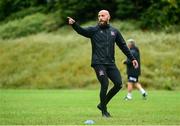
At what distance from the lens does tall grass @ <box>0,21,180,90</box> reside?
3728cm

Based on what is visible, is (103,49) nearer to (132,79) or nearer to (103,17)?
(103,17)

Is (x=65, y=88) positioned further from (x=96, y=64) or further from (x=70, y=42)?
(x=96, y=64)

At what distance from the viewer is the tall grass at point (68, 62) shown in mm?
37281

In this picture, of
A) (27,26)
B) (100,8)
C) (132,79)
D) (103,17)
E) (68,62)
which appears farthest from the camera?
(100,8)

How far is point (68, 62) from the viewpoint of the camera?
4041 centimetres

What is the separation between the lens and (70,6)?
6022cm

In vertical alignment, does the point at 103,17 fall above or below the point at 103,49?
above

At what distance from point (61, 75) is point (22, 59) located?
466cm

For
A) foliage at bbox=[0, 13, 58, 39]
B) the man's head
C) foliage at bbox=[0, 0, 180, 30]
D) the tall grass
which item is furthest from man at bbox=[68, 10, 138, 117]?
foliage at bbox=[0, 13, 58, 39]

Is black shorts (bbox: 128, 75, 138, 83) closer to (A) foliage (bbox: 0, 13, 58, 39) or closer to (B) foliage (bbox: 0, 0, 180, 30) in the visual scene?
(B) foliage (bbox: 0, 0, 180, 30)

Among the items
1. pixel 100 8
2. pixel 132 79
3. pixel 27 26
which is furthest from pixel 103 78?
pixel 100 8

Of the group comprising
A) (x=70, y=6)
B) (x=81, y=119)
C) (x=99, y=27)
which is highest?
(x=99, y=27)

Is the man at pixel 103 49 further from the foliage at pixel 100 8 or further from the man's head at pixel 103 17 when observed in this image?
the foliage at pixel 100 8

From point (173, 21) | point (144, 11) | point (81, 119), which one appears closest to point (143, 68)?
point (173, 21)
